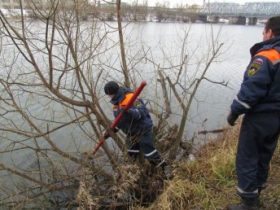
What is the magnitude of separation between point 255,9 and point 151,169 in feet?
203

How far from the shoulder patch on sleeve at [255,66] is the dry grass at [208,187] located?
149 cm

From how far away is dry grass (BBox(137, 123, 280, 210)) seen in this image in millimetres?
3797

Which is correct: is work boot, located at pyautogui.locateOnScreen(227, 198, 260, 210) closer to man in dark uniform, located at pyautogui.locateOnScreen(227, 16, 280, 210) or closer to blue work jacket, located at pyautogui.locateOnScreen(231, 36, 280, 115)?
man in dark uniform, located at pyautogui.locateOnScreen(227, 16, 280, 210)

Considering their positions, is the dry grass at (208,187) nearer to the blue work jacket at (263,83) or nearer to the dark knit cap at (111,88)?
the blue work jacket at (263,83)

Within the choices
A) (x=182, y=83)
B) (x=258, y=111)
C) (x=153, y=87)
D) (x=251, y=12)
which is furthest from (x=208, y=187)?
(x=251, y=12)

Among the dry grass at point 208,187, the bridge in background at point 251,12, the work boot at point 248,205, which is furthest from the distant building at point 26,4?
the bridge in background at point 251,12

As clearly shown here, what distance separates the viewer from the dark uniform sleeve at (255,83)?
2760mm

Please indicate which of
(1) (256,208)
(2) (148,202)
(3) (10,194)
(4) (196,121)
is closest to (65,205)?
(3) (10,194)

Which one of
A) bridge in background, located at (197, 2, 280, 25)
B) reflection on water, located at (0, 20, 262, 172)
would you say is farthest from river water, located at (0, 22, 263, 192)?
bridge in background, located at (197, 2, 280, 25)

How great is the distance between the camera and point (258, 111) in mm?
2939

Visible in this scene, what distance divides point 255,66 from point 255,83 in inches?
5.6

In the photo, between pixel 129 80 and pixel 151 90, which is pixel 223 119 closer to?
pixel 151 90

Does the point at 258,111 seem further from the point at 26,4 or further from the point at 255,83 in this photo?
the point at 26,4

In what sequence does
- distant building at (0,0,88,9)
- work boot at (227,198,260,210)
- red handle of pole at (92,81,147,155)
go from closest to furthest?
work boot at (227,198,260,210) < distant building at (0,0,88,9) < red handle of pole at (92,81,147,155)
